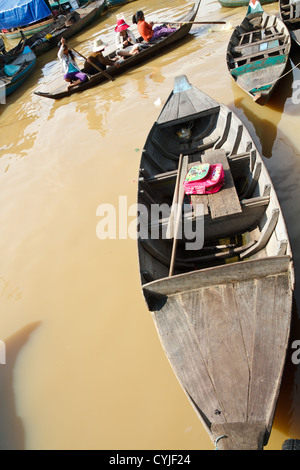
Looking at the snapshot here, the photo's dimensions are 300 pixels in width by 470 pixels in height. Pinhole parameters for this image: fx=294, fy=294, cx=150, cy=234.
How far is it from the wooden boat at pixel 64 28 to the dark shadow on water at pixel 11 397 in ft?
52.8

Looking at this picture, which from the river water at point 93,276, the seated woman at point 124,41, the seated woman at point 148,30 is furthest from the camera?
the seated woman at point 124,41

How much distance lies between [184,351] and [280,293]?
1.07 meters

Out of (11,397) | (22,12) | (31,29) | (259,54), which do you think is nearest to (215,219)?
(11,397)

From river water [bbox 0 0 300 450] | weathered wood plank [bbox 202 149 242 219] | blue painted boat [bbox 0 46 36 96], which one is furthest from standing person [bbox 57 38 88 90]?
weathered wood plank [bbox 202 149 242 219]

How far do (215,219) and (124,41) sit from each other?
9301 millimetres

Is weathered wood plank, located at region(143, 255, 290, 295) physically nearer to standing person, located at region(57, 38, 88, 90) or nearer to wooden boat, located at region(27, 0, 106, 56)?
standing person, located at region(57, 38, 88, 90)

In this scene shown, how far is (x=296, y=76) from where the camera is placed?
7062mm

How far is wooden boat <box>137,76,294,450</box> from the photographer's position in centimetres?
236

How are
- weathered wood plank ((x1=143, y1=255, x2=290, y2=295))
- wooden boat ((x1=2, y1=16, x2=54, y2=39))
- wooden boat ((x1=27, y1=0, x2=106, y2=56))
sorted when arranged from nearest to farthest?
weathered wood plank ((x1=143, y1=255, x2=290, y2=295)) < wooden boat ((x1=27, y1=0, x2=106, y2=56)) < wooden boat ((x1=2, y1=16, x2=54, y2=39))

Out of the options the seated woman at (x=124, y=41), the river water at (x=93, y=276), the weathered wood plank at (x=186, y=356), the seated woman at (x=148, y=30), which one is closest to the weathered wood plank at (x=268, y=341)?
the weathered wood plank at (x=186, y=356)

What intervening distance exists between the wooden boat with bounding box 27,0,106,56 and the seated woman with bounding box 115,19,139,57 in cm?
748

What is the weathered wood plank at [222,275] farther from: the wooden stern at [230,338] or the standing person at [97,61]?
the standing person at [97,61]

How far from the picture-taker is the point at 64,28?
53.4ft

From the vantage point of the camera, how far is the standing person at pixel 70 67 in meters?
8.88
